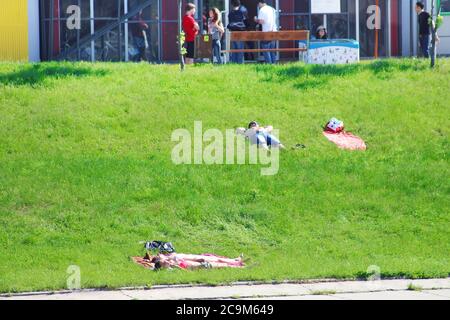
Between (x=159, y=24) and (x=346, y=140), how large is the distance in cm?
1339

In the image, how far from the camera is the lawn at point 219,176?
16141 millimetres

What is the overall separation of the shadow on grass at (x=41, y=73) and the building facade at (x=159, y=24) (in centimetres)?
863

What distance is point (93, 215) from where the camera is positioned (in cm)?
1769

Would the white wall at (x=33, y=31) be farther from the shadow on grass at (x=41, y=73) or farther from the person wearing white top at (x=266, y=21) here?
the shadow on grass at (x=41, y=73)

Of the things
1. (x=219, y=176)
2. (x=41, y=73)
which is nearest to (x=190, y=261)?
(x=219, y=176)

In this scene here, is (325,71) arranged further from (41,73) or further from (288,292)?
(288,292)

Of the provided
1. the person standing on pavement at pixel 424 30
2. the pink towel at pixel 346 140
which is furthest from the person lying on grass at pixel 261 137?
the person standing on pavement at pixel 424 30

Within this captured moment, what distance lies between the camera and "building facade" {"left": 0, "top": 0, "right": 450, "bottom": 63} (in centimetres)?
3347

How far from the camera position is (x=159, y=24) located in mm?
33688

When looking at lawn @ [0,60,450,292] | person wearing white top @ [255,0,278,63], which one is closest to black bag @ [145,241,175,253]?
→ lawn @ [0,60,450,292]

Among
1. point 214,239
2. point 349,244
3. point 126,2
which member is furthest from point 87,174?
point 126,2

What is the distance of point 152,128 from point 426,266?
24.6ft

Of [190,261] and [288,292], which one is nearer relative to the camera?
[288,292]

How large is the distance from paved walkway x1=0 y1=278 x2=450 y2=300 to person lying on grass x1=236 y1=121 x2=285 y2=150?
248 inches
